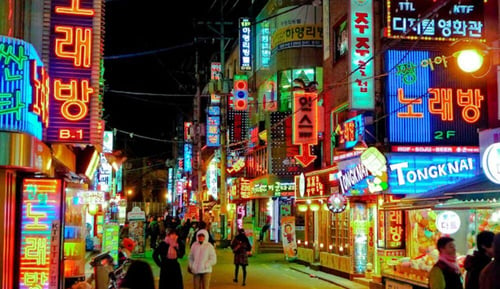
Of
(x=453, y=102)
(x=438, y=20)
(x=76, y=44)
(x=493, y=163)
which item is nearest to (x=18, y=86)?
(x=76, y=44)

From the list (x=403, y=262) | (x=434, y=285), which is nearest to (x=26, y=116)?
(x=434, y=285)

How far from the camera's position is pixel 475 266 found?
830 cm

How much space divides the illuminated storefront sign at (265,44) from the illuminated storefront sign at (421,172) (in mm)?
20370

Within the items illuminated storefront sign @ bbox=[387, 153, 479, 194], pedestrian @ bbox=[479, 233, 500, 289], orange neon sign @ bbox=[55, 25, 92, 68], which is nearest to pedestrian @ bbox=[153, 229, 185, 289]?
orange neon sign @ bbox=[55, 25, 92, 68]

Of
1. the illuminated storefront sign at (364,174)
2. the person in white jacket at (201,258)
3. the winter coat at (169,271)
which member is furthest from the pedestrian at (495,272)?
the illuminated storefront sign at (364,174)

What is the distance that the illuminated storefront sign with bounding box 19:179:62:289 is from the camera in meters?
12.1

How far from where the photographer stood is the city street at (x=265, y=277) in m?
20.9

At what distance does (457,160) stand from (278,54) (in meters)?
17.6

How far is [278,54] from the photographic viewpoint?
3644 cm

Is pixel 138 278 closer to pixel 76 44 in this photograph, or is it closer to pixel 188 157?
pixel 76 44

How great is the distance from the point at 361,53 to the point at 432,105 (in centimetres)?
294

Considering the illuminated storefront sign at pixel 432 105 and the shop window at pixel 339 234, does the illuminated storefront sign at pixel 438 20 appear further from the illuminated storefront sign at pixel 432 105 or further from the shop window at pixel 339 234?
the shop window at pixel 339 234

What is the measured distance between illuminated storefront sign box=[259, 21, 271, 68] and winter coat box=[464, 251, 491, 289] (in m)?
32.0

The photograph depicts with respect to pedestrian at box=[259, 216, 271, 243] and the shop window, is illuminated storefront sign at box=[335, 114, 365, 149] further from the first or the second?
pedestrian at box=[259, 216, 271, 243]
